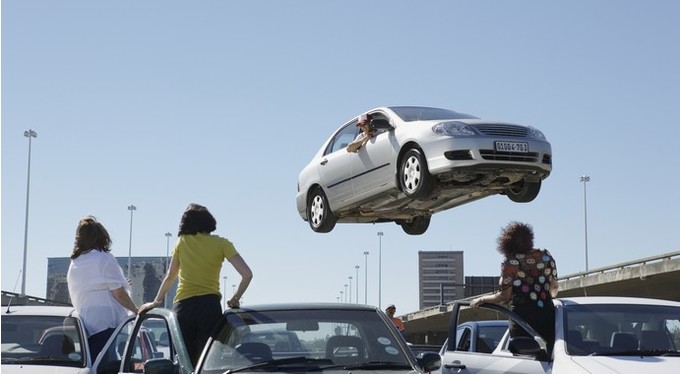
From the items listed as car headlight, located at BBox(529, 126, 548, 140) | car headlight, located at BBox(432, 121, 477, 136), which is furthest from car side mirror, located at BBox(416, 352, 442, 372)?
car headlight, located at BBox(529, 126, 548, 140)

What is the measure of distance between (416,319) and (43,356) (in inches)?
2404

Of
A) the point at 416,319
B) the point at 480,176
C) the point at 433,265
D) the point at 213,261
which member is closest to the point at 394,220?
the point at 480,176

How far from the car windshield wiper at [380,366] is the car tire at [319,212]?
407 inches

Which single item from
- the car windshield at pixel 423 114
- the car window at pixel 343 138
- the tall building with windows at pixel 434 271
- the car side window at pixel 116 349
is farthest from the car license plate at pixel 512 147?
the tall building with windows at pixel 434 271

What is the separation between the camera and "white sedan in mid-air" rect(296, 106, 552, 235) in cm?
1384

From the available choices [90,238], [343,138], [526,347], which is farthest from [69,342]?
[343,138]

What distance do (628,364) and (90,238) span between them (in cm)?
454

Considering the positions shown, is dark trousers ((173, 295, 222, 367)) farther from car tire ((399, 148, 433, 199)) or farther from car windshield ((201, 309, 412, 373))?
car tire ((399, 148, 433, 199))

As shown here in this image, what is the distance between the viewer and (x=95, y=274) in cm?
947

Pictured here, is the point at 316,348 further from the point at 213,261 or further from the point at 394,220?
the point at 394,220

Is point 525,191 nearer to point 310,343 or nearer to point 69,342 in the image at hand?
point 69,342

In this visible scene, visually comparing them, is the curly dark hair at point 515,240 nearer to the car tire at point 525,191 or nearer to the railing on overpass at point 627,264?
the car tire at point 525,191

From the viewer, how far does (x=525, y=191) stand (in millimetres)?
14734

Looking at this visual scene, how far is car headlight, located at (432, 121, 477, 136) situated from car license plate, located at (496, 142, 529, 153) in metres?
0.36
